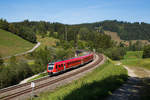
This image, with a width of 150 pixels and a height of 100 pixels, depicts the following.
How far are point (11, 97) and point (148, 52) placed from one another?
3666 inches

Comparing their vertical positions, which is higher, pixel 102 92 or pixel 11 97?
pixel 102 92

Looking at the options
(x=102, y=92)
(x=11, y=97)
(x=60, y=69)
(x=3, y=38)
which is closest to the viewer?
(x=102, y=92)

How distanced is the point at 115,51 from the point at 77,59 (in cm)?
6424

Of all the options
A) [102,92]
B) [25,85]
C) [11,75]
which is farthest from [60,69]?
[102,92]

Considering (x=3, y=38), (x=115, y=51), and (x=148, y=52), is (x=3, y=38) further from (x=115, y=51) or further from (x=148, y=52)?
(x=148, y=52)

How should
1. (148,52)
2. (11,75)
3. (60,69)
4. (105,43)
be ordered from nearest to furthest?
(60,69), (11,75), (148,52), (105,43)

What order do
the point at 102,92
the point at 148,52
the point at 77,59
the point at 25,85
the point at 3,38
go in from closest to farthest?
the point at 102,92 < the point at 25,85 < the point at 77,59 < the point at 148,52 < the point at 3,38

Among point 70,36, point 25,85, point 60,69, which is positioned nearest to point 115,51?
point 70,36

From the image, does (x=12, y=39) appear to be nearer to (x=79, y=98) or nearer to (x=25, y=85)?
(x=25, y=85)

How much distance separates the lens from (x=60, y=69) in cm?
3528

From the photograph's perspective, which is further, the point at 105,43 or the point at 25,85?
the point at 105,43

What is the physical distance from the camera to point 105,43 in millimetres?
129250

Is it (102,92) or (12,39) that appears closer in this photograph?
(102,92)

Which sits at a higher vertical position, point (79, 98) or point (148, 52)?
point (79, 98)
